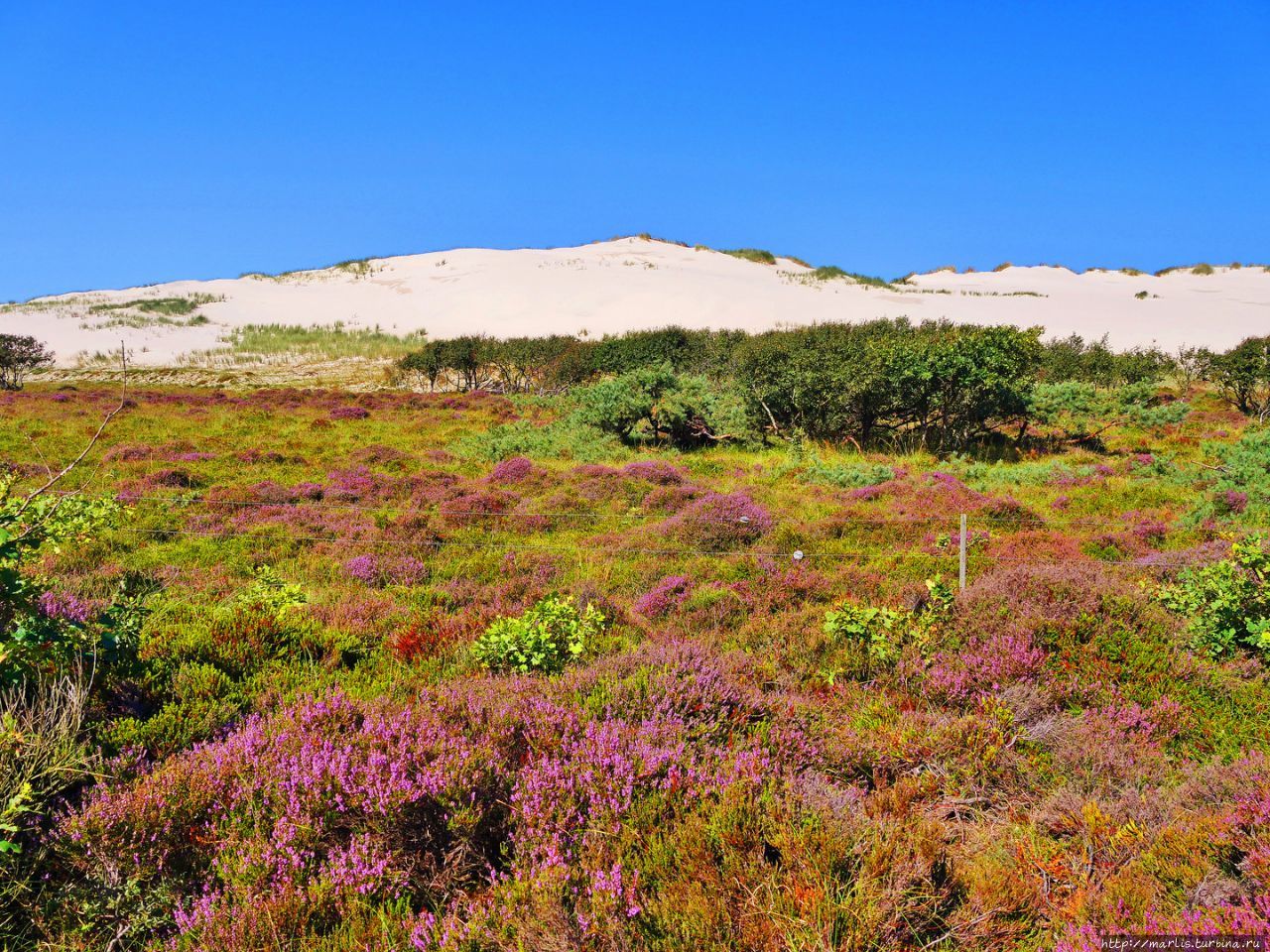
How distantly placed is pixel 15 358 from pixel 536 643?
46.3 metres

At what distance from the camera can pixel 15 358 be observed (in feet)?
118

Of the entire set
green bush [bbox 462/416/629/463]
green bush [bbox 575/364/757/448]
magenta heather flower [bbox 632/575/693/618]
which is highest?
green bush [bbox 575/364/757/448]

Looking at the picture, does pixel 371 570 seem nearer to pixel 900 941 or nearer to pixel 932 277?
pixel 900 941

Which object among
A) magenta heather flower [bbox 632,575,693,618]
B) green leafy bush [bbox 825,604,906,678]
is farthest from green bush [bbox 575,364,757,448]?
green leafy bush [bbox 825,604,906,678]

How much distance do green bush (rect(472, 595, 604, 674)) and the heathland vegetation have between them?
0.10 feet

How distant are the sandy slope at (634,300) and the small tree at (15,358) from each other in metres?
9.99

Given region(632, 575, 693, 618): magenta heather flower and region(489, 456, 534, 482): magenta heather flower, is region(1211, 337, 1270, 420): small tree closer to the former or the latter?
region(489, 456, 534, 482): magenta heather flower

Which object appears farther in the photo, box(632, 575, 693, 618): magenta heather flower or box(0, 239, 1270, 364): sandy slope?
box(0, 239, 1270, 364): sandy slope

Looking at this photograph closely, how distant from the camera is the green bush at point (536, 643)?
5492 mm

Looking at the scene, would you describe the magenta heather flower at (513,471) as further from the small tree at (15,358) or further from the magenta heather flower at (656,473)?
the small tree at (15,358)

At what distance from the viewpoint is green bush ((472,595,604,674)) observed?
549 cm

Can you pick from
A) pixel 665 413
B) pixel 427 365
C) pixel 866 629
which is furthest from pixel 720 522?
pixel 427 365

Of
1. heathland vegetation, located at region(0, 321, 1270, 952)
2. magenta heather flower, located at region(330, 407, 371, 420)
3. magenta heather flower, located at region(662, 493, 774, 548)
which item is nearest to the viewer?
heathland vegetation, located at region(0, 321, 1270, 952)

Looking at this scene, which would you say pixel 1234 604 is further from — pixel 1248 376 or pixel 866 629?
pixel 1248 376
